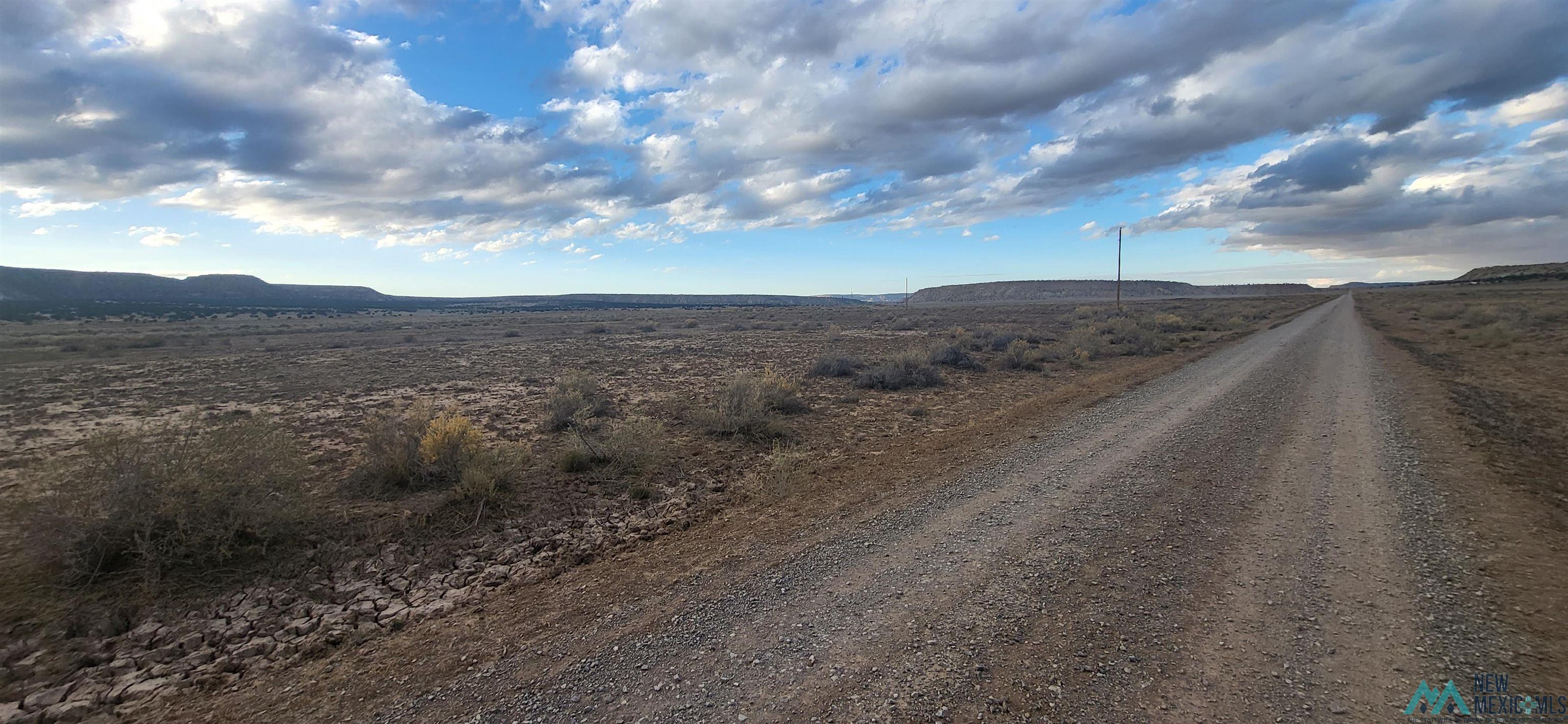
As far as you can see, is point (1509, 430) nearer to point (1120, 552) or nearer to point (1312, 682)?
point (1120, 552)

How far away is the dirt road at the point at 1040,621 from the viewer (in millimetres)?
3451

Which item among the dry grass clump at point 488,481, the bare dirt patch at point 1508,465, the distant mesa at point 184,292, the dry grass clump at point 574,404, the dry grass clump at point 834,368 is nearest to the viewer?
the bare dirt patch at point 1508,465

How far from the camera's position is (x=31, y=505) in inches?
218

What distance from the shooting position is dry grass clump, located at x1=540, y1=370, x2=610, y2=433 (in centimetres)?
1150

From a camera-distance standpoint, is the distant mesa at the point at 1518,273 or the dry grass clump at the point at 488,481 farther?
the distant mesa at the point at 1518,273

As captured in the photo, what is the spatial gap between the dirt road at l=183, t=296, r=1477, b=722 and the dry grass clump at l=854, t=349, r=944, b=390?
8975 millimetres

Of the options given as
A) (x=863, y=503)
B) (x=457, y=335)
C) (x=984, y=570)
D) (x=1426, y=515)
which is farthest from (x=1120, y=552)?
(x=457, y=335)

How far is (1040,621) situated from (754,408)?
25.3 feet

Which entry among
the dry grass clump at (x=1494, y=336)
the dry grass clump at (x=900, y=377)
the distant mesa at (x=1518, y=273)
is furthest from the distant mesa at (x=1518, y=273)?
the dry grass clump at (x=900, y=377)

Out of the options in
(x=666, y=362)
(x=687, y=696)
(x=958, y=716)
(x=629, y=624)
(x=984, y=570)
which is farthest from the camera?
(x=666, y=362)

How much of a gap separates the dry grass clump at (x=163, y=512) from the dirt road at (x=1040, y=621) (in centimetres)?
318

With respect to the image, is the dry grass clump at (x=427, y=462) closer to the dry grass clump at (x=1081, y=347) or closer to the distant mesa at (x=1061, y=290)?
the dry grass clump at (x=1081, y=347)

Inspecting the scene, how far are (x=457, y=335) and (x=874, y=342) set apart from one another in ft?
90.6

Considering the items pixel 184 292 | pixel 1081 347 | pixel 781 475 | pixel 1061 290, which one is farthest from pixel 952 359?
pixel 184 292
